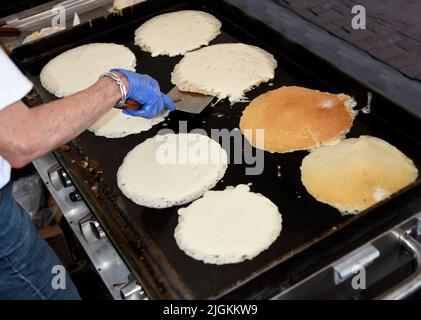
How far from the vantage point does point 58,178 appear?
7.09 ft

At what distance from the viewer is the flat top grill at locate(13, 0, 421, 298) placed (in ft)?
5.49

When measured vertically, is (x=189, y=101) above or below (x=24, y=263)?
above

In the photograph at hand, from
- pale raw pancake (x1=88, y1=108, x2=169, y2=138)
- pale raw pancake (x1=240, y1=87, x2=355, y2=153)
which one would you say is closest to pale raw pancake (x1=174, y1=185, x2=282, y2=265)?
pale raw pancake (x1=240, y1=87, x2=355, y2=153)

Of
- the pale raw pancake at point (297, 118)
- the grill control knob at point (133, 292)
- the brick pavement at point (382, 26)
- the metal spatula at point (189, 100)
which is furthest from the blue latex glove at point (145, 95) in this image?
the brick pavement at point (382, 26)

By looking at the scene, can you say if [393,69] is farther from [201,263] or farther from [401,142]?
[201,263]

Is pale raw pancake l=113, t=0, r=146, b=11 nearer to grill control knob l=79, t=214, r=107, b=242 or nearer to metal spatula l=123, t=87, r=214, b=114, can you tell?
metal spatula l=123, t=87, r=214, b=114

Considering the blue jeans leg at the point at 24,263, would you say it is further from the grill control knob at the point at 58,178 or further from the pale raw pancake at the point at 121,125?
the pale raw pancake at the point at 121,125

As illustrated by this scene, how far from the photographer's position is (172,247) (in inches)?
70.4

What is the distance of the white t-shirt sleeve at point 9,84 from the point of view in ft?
4.59

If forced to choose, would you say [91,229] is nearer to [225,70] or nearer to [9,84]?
[9,84]

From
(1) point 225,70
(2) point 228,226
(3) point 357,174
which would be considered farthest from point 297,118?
(2) point 228,226

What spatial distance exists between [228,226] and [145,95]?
0.66 meters
